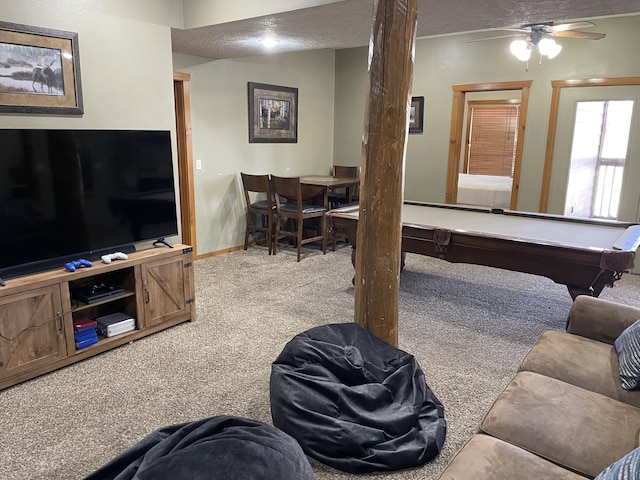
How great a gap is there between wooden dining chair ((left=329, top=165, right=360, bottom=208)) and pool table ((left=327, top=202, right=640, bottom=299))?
2038mm

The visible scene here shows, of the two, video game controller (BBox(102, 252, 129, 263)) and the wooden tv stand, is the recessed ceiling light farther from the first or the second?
video game controller (BBox(102, 252, 129, 263))

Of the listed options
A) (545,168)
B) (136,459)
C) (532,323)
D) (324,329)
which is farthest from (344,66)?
(136,459)

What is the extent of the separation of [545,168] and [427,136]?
1566mm

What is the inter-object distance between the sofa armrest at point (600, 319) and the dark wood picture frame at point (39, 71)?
336cm

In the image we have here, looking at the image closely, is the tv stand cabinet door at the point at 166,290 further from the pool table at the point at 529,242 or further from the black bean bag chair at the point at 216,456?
the black bean bag chair at the point at 216,456

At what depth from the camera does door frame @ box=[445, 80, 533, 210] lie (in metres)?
5.59

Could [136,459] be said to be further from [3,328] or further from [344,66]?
[344,66]

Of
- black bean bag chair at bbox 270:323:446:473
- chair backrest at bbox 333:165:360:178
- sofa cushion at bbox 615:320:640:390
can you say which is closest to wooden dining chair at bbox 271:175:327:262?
chair backrest at bbox 333:165:360:178

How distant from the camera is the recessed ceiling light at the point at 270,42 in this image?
14.4ft

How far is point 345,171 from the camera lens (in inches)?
276

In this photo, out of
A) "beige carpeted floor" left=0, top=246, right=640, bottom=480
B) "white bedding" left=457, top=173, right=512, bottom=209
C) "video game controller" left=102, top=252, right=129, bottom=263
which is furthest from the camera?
"white bedding" left=457, top=173, right=512, bottom=209

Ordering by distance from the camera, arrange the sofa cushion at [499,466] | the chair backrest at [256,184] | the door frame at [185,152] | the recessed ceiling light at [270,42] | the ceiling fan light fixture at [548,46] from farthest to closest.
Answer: the chair backrest at [256,184]
the door frame at [185,152]
the recessed ceiling light at [270,42]
the ceiling fan light fixture at [548,46]
the sofa cushion at [499,466]

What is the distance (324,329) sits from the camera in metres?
2.65

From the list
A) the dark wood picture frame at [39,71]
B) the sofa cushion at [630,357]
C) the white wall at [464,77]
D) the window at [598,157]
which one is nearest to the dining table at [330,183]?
the white wall at [464,77]
